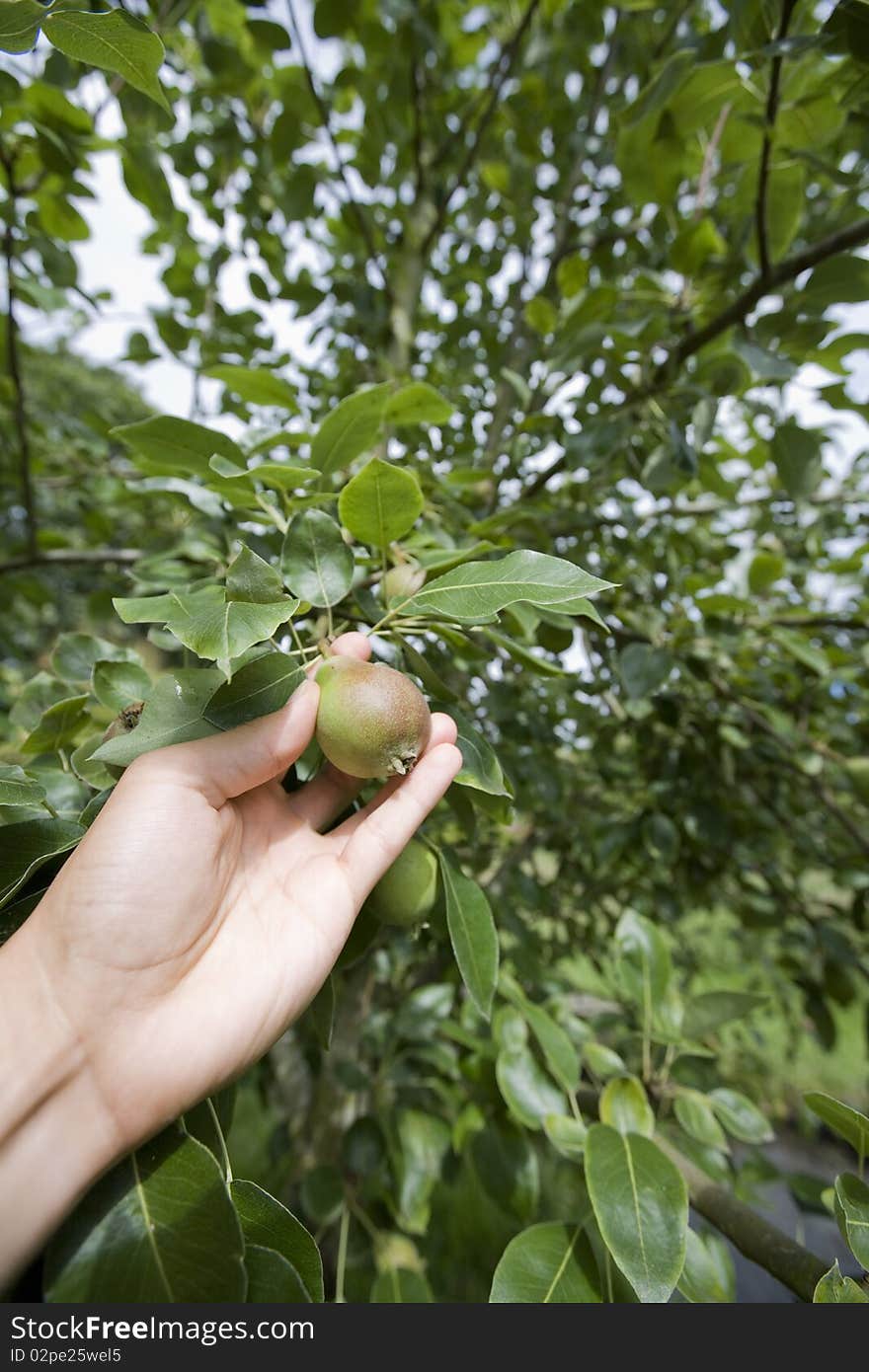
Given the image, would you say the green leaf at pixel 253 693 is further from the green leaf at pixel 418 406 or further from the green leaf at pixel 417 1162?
the green leaf at pixel 417 1162

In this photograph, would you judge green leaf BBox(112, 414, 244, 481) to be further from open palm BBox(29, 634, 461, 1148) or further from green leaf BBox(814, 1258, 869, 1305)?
green leaf BBox(814, 1258, 869, 1305)

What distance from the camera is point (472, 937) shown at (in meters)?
0.91

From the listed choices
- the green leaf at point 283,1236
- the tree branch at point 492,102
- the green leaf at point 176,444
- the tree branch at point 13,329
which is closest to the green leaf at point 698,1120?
the green leaf at point 283,1236

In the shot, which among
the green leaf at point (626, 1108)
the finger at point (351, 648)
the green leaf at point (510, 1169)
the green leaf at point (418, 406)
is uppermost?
the green leaf at point (418, 406)

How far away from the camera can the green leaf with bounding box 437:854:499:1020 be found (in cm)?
87

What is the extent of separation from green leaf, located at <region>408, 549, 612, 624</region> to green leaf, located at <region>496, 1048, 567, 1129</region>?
0.89 m

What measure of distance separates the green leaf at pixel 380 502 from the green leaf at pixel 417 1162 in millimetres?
1464

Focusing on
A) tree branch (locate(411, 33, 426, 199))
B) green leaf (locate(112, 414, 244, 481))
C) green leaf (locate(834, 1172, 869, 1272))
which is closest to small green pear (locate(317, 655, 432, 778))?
green leaf (locate(112, 414, 244, 481))

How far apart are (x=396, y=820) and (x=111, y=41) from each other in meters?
1.01

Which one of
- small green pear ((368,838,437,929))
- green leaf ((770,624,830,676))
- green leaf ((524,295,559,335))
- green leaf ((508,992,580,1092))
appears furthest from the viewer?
green leaf ((770,624,830,676))

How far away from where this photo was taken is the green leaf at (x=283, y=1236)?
2.33 feet


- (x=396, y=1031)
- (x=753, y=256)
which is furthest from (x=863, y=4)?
(x=396, y=1031)

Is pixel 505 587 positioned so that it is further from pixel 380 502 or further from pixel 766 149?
pixel 766 149

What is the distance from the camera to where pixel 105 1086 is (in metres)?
0.68
